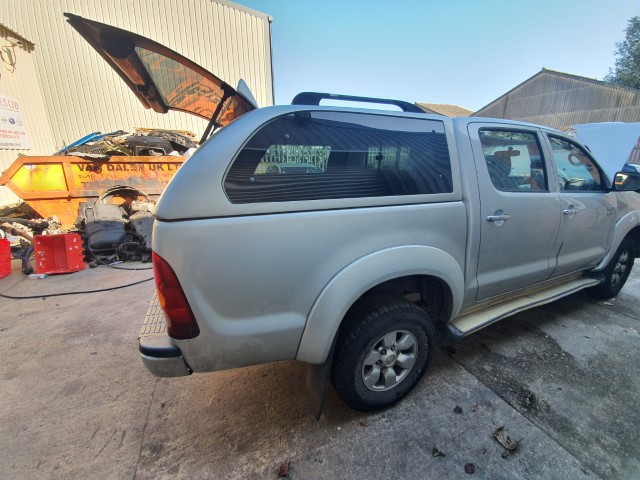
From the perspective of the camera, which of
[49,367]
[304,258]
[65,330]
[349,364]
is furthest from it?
[65,330]

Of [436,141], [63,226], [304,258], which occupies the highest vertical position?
[436,141]

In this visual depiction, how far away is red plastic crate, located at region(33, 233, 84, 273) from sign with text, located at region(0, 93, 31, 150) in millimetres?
4163

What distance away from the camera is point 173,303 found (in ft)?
4.51

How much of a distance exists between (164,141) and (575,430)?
27.1ft

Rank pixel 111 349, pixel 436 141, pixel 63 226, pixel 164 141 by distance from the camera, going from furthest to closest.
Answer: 1. pixel 164 141
2. pixel 63 226
3. pixel 111 349
4. pixel 436 141

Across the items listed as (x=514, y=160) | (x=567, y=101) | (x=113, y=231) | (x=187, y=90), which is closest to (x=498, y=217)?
(x=514, y=160)

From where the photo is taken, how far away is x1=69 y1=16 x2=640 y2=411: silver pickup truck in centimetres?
137

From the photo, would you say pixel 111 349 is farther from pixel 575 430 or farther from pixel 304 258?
pixel 575 430

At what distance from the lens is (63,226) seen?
5723 mm

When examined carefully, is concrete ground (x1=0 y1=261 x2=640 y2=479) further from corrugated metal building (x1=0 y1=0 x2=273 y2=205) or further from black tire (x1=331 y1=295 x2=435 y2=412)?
corrugated metal building (x1=0 y1=0 x2=273 y2=205)

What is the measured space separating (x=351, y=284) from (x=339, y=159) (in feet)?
2.26

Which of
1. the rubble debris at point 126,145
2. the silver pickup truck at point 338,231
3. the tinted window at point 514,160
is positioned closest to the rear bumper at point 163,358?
the silver pickup truck at point 338,231

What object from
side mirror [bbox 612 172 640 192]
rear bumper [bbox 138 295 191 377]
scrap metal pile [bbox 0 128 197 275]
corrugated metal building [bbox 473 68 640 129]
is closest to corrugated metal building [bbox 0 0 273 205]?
scrap metal pile [bbox 0 128 197 275]

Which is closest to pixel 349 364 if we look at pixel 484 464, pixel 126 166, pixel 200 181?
pixel 484 464
